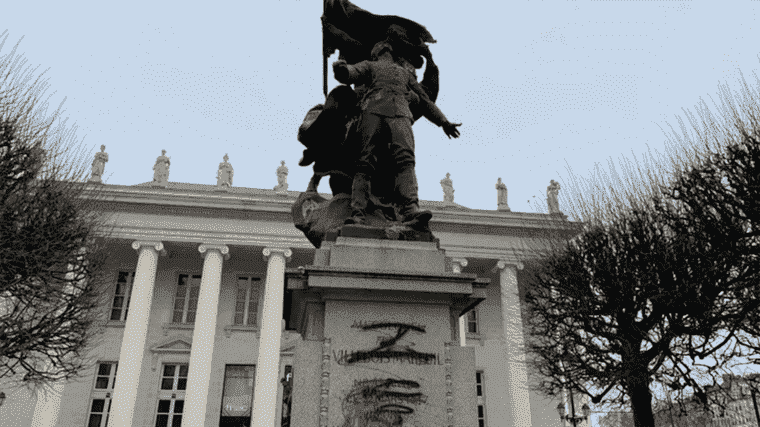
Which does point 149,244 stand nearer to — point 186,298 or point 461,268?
point 186,298

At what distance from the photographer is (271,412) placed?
24.1 meters

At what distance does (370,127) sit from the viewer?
516 cm

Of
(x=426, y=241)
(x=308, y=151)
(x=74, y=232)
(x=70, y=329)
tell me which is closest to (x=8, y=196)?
(x=74, y=232)

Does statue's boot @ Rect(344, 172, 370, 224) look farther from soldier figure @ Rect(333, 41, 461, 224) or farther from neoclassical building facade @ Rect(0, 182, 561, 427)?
neoclassical building facade @ Rect(0, 182, 561, 427)

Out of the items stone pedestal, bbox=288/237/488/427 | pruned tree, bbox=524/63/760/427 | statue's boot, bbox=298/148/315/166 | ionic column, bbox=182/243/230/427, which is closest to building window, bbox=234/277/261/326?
ionic column, bbox=182/243/230/427

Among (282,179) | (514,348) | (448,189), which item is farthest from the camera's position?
(448,189)

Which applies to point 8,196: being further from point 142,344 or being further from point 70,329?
point 142,344

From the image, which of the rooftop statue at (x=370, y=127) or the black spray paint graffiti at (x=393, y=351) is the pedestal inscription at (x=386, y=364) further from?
Answer: the rooftop statue at (x=370, y=127)

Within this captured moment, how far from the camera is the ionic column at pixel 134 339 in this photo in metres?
23.4

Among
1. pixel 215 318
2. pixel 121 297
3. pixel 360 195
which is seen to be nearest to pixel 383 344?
pixel 360 195

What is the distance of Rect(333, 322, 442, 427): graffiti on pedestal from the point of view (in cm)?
394

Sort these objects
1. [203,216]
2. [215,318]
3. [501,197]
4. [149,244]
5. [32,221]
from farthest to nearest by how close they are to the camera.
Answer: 1. [501,197]
2. [203,216]
3. [149,244]
4. [215,318]
5. [32,221]

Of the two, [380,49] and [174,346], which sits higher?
A: [174,346]

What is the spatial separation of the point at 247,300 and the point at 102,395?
7783 millimetres
